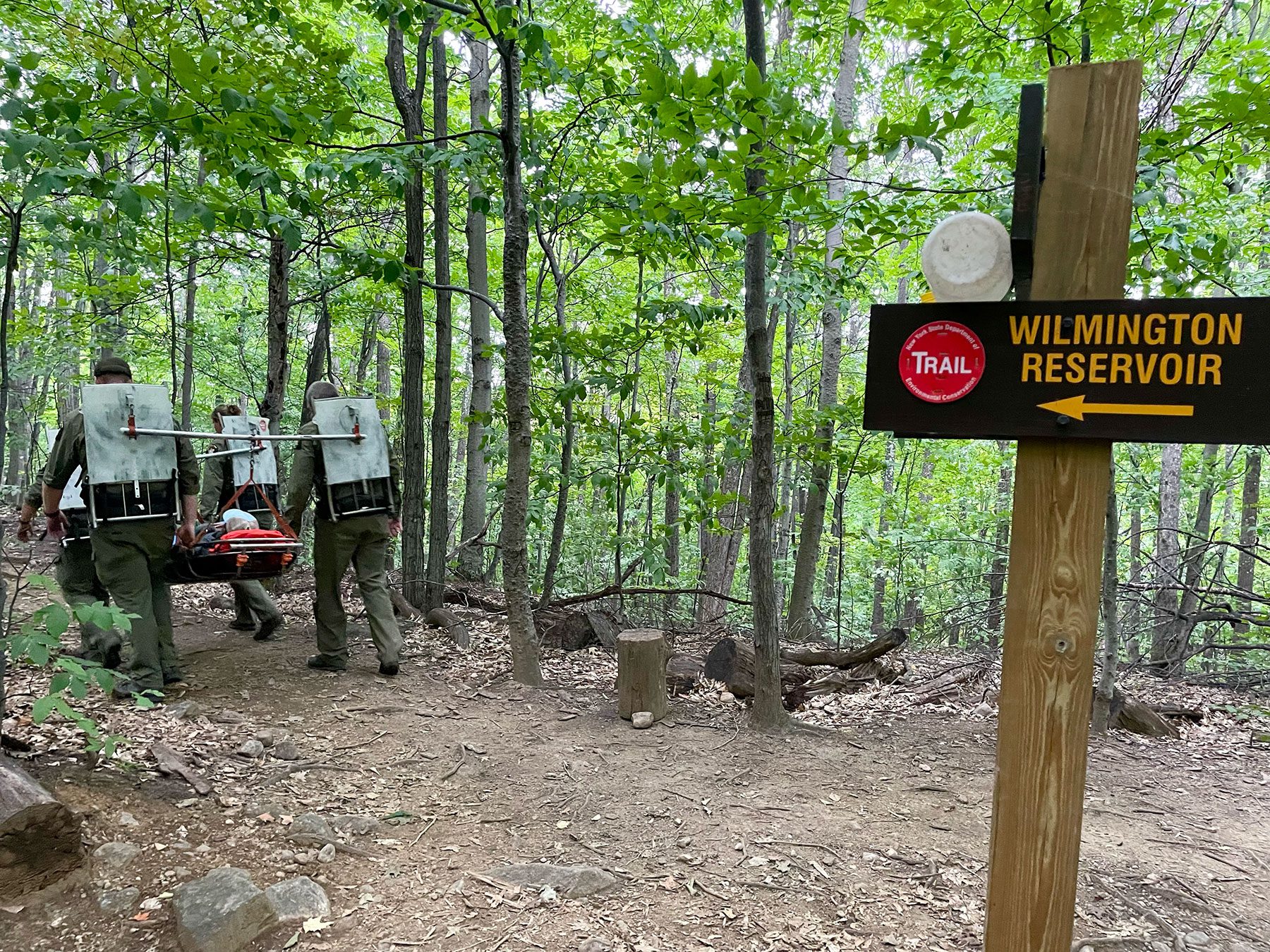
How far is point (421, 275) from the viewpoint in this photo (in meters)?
7.07

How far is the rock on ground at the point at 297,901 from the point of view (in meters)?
2.93

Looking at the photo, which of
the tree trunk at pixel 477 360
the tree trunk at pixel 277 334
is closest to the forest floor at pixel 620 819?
the tree trunk at pixel 277 334

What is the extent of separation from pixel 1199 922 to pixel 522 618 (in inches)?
179

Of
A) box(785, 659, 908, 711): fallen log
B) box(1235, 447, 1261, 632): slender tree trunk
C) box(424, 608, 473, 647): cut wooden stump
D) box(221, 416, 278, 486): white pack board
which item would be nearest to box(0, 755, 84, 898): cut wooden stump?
box(221, 416, 278, 486): white pack board

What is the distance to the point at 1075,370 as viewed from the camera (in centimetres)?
192

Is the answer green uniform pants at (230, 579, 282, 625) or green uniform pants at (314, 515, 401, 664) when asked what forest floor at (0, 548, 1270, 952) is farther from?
green uniform pants at (230, 579, 282, 625)

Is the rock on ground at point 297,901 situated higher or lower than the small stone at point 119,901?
lower

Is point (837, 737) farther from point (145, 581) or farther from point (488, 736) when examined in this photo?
point (145, 581)

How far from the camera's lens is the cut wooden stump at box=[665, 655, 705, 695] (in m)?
6.19

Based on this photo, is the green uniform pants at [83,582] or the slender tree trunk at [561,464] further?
the slender tree trunk at [561,464]

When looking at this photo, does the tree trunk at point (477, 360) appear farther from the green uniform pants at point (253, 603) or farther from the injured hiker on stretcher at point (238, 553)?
the injured hiker on stretcher at point (238, 553)

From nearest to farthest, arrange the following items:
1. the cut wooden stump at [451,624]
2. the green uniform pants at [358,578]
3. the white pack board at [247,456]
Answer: the green uniform pants at [358,578]
the white pack board at [247,456]
the cut wooden stump at [451,624]

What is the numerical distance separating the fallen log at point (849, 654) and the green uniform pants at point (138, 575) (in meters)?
4.96

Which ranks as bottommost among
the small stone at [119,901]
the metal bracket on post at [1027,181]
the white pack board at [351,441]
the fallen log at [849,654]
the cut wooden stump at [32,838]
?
the fallen log at [849,654]
